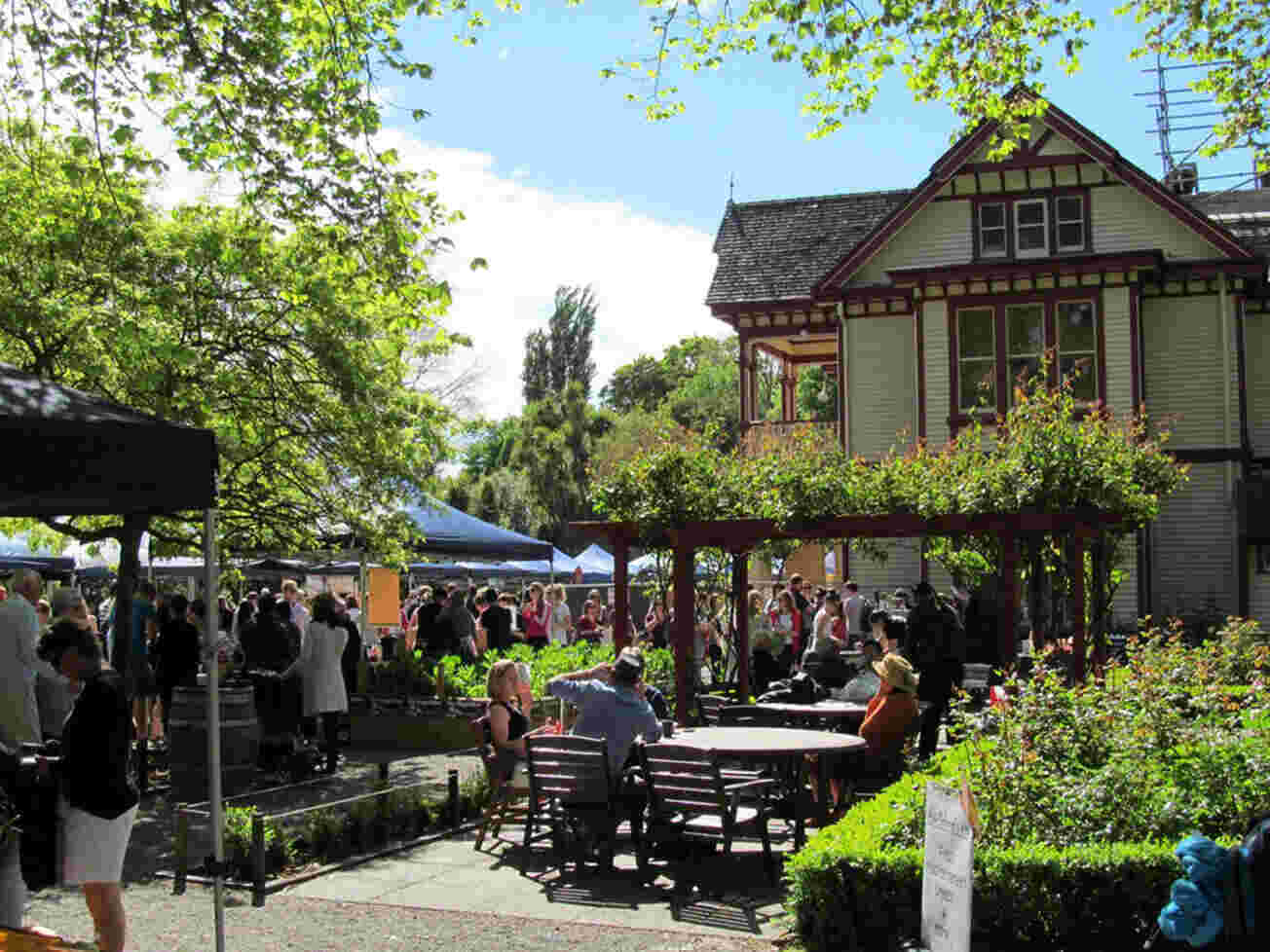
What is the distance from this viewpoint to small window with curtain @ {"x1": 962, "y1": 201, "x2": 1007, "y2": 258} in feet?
88.5

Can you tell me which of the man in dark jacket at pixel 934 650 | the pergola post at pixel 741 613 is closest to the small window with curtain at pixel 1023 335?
the pergola post at pixel 741 613

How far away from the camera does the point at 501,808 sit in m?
11.2

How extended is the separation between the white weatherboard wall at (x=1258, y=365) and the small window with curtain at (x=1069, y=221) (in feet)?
12.5

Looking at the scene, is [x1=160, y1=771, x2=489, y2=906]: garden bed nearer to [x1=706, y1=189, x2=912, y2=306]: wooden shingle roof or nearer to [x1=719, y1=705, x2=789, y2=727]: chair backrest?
[x1=719, y1=705, x2=789, y2=727]: chair backrest

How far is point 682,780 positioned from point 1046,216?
19563 mm

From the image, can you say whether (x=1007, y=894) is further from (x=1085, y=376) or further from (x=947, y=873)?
(x=1085, y=376)

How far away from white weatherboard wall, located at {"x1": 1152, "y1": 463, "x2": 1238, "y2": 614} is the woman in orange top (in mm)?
16313

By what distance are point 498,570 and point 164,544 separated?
2030 cm

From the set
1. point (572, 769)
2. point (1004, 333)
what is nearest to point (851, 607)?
point (1004, 333)

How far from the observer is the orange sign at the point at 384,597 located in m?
20.1

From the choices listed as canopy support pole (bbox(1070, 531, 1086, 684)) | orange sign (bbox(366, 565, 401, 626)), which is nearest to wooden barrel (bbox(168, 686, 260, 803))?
orange sign (bbox(366, 565, 401, 626))

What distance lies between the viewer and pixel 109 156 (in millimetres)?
10852

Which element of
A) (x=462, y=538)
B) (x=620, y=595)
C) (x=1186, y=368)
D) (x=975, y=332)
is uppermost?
(x=975, y=332)

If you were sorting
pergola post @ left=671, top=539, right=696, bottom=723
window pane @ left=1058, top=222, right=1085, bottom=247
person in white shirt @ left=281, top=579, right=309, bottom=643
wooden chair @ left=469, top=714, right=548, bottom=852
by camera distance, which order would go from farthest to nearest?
window pane @ left=1058, top=222, right=1085, bottom=247
person in white shirt @ left=281, top=579, right=309, bottom=643
pergola post @ left=671, top=539, right=696, bottom=723
wooden chair @ left=469, top=714, right=548, bottom=852
